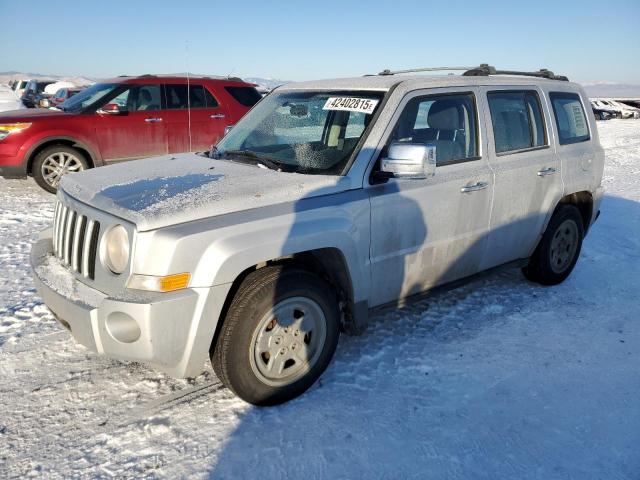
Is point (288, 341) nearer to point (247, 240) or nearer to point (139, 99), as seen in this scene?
point (247, 240)

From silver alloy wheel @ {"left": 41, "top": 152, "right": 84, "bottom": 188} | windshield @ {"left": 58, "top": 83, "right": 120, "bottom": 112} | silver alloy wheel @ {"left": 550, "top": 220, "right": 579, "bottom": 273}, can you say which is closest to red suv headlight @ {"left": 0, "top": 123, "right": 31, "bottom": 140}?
silver alloy wheel @ {"left": 41, "top": 152, "right": 84, "bottom": 188}

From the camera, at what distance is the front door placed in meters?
3.39

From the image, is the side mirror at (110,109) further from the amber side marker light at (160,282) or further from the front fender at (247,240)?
the amber side marker light at (160,282)

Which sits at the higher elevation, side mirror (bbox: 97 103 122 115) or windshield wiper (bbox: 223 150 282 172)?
side mirror (bbox: 97 103 122 115)

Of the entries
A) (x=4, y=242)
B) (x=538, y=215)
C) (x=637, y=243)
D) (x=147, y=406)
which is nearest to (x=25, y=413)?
(x=147, y=406)

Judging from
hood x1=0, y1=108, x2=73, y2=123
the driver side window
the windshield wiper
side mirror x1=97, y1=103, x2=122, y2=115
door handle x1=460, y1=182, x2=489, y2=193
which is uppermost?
the driver side window

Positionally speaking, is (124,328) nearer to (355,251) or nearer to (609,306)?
(355,251)

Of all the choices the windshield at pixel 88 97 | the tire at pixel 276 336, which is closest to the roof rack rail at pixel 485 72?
the tire at pixel 276 336

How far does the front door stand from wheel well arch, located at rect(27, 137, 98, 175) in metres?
6.05

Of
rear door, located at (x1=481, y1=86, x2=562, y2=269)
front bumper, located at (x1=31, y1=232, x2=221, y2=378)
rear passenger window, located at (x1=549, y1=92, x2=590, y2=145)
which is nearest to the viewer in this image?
front bumper, located at (x1=31, y1=232, x2=221, y2=378)

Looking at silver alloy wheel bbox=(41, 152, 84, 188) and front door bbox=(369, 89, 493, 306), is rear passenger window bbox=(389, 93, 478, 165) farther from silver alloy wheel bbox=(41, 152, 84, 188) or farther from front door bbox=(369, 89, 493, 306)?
silver alloy wheel bbox=(41, 152, 84, 188)

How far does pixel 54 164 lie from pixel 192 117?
2.23 m

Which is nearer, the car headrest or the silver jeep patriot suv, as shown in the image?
the silver jeep patriot suv

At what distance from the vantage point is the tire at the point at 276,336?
284 centimetres
